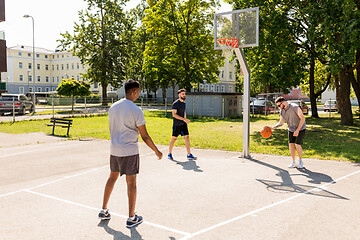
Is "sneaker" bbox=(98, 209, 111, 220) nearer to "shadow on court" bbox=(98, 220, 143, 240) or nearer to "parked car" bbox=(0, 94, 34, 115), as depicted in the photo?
"shadow on court" bbox=(98, 220, 143, 240)

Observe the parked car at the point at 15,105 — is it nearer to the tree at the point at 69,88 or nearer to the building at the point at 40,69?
the tree at the point at 69,88

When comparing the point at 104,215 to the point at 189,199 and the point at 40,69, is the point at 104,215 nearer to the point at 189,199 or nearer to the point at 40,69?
the point at 189,199

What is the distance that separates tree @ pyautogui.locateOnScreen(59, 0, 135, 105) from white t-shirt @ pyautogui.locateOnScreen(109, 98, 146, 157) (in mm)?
39784

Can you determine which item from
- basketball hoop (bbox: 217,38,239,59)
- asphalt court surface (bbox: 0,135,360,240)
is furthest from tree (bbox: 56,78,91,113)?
basketball hoop (bbox: 217,38,239,59)

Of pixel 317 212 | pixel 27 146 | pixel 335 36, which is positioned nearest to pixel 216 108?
pixel 335 36

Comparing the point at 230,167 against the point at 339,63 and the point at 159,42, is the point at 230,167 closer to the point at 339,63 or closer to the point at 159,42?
the point at 339,63

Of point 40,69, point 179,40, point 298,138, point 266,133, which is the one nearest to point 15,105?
point 179,40

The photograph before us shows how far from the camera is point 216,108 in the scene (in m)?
27.7

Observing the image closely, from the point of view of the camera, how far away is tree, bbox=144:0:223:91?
113 ft

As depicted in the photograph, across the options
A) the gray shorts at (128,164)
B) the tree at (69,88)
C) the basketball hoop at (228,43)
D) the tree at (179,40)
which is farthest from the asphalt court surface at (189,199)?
the tree at (69,88)

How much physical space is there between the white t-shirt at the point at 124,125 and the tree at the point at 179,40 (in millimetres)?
30512

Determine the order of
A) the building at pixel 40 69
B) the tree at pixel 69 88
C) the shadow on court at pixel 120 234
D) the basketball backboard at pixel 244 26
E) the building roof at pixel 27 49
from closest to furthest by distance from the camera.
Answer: the shadow on court at pixel 120 234 < the basketball backboard at pixel 244 26 < the tree at pixel 69 88 < the building at pixel 40 69 < the building roof at pixel 27 49

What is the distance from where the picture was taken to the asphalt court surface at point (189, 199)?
180 inches

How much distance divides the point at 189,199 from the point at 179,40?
31187mm
